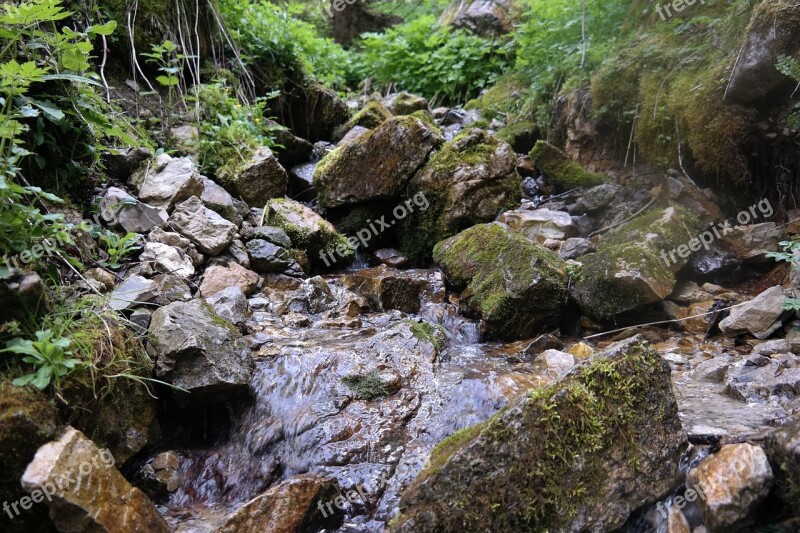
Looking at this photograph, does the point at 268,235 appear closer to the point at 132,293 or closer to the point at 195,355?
the point at 132,293

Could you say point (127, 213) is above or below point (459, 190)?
above

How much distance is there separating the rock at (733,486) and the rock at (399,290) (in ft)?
9.87

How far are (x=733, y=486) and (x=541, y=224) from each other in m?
3.84

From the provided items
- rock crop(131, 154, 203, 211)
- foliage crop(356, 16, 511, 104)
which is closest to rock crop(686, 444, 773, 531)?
rock crop(131, 154, 203, 211)

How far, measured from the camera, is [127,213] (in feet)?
14.9

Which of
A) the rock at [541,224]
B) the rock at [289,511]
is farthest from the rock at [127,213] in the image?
the rock at [541,224]

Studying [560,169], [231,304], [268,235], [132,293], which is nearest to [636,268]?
[560,169]

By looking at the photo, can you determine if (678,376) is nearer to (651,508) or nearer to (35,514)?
(651,508)

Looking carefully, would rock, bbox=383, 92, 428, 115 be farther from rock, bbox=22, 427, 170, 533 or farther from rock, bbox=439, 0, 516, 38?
rock, bbox=22, 427, 170, 533

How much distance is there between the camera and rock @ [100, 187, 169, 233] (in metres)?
4.42

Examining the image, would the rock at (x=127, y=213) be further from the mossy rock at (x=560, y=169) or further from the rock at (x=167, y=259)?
the mossy rock at (x=560, y=169)

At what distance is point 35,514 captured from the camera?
224 centimetres

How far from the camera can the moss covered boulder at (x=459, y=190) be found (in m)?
6.04

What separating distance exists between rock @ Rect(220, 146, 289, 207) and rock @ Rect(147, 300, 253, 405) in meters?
2.89
